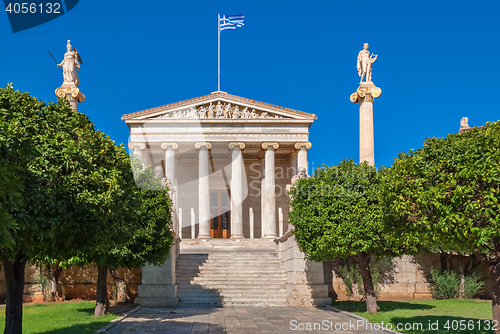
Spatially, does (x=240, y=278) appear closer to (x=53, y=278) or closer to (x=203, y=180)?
(x=53, y=278)

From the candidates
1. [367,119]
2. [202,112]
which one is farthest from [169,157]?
[367,119]

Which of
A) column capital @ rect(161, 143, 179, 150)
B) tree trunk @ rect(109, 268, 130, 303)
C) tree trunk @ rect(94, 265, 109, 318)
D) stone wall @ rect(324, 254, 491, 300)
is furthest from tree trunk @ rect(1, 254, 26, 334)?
column capital @ rect(161, 143, 179, 150)

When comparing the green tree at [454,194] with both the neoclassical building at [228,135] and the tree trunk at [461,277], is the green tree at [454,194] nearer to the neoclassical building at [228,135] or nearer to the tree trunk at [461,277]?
the tree trunk at [461,277]

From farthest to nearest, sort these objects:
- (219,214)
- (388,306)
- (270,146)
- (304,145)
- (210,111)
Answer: (219,214), (210,111), (270,146), (304,145), (388,306)

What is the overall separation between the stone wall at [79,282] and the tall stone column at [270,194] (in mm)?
13083

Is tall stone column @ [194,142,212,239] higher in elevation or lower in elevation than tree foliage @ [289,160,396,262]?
higher

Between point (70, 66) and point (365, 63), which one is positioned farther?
point (70, 66)

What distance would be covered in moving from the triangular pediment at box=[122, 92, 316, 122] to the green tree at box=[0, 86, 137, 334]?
24.2 m

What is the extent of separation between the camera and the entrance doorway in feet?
128

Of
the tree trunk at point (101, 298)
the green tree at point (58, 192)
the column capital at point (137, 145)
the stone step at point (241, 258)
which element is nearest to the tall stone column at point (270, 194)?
the stone step at point (241, 258)

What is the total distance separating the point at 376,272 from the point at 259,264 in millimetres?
6073

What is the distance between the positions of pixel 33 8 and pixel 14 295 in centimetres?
728

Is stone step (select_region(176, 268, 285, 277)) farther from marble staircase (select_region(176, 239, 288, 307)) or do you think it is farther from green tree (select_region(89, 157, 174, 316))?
green tree (select_region(89, 157, 174, 316))

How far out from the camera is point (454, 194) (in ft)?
32.8
